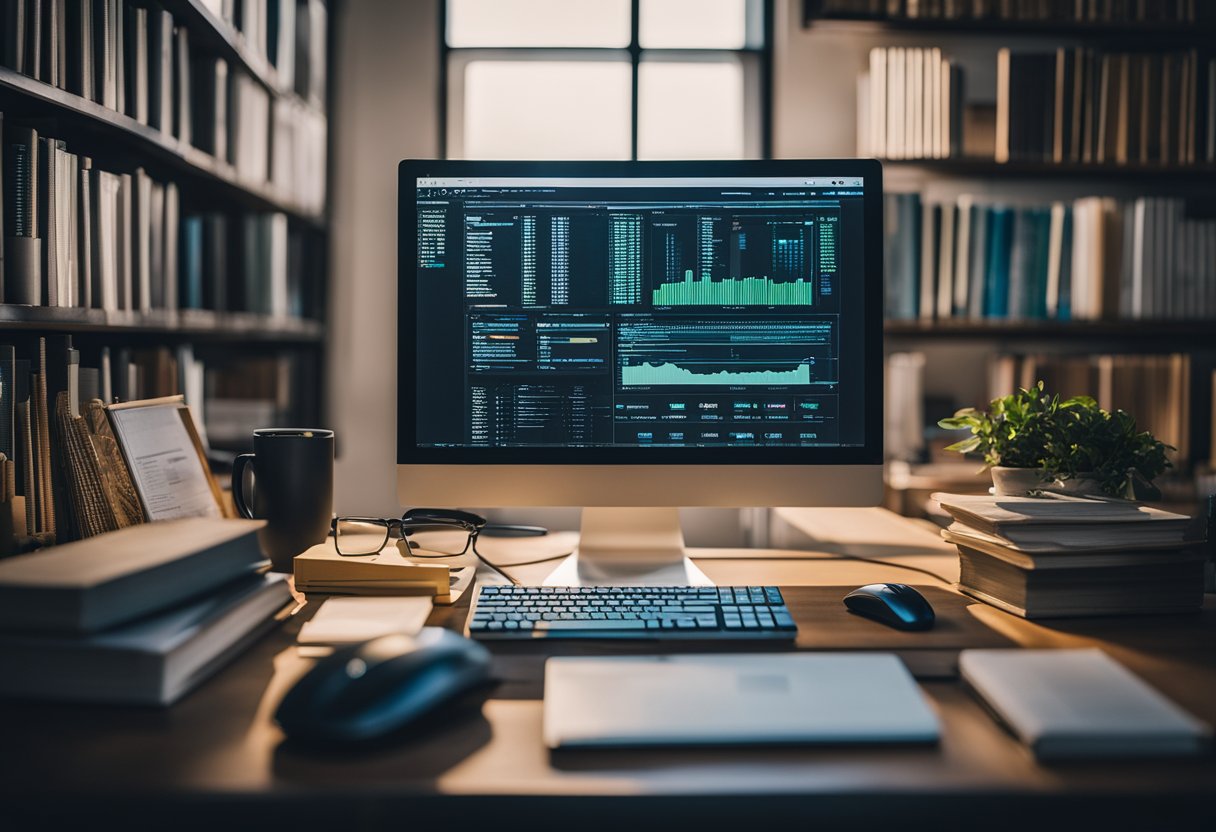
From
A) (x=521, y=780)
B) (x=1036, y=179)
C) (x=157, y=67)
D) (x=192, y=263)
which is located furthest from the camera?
(x=1036, y=179)

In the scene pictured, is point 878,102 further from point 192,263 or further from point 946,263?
point 192,263

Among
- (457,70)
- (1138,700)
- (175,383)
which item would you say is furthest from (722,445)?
(457,70)

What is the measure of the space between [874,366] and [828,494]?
173 mm

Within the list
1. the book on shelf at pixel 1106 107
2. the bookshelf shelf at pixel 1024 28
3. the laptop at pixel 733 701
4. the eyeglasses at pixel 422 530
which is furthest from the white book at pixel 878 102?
the laptop at pixel 733 701

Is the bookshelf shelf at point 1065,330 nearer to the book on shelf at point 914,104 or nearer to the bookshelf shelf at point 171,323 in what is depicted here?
the book on shelf at point 914,104

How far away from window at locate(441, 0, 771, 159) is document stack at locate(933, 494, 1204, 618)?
7.94 feet

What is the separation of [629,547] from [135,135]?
114 cm

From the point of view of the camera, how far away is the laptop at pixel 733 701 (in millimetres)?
650

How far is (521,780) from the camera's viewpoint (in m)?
0.60

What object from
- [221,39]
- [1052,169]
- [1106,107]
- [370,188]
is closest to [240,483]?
[221,39]

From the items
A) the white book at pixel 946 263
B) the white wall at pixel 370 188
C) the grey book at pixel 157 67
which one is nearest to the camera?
the grey book at pixel 157 67

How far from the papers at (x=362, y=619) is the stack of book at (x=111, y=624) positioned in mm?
94

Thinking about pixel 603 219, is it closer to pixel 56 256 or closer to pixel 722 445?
A: pixel 722 445

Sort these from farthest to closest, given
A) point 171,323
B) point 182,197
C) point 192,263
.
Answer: point 182,197
point 192,263
point 171,323
